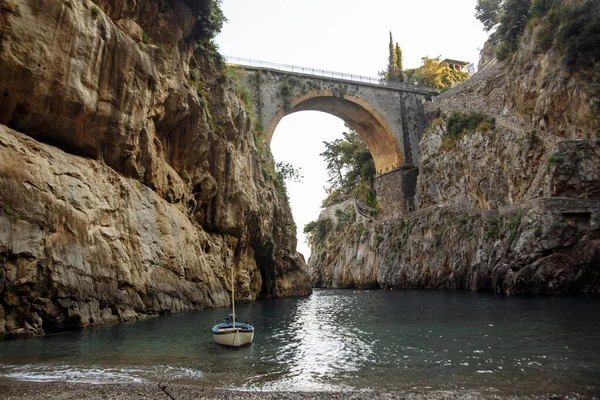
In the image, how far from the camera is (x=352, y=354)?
1175 centimetres

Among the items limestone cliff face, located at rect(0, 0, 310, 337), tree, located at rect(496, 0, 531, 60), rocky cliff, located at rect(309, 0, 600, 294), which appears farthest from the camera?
tree, located at rect(496, 0, 531, 60)

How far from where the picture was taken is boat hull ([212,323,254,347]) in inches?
504

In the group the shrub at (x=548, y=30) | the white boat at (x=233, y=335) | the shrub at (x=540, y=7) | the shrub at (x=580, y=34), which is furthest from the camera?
the shrub at (x=540, y=7)

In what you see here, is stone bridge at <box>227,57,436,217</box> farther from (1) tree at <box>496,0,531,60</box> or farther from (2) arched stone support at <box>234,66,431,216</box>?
(1) tree at <box>496,0,531,60</box>

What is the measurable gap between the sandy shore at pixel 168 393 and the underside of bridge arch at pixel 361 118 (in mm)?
33646

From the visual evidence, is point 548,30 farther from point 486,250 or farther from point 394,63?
point 394,63

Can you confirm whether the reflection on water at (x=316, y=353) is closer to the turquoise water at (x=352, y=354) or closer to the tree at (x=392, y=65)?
the turquoise water at (x=352, y=354)

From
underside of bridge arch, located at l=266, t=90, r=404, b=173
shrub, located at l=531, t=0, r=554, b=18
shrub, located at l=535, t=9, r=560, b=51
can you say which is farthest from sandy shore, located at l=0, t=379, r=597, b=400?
shrub, located at l=531, t=0, r=554, b=18

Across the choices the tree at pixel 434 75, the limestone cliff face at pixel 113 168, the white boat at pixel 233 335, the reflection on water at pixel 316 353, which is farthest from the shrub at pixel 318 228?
the white boat at pixel 233 335

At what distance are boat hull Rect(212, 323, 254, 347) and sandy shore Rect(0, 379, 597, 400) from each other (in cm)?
398

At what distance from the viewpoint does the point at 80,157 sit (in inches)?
700

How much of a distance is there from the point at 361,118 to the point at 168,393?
43437 millimetres

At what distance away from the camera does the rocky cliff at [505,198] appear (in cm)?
2478

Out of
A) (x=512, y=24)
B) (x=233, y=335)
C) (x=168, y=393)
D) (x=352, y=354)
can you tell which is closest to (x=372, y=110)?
(x=512, y=24)
